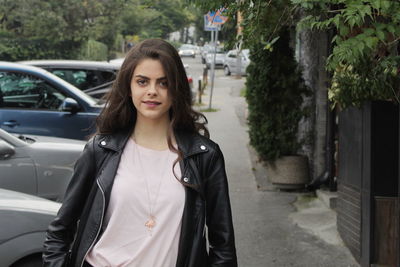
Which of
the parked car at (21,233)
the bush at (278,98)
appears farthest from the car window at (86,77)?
the parked car at (21,233)

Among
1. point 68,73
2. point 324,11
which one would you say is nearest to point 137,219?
point 324,11

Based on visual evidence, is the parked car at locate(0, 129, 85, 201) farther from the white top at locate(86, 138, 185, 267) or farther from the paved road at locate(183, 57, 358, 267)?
the white top at locate(86, 138, 185, 267)

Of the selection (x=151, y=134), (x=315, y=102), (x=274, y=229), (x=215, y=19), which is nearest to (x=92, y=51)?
(x=215, y=19)

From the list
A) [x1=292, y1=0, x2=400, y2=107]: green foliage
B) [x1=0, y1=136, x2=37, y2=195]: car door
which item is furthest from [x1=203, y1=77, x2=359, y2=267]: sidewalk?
[x1=0, y1=136, x2=37, y2=195]: car door

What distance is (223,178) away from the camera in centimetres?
271

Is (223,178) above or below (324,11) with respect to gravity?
below

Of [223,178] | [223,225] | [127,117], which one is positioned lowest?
[223,225]

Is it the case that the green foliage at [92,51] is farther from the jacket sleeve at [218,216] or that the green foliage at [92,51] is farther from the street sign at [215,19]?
the jacket sleeve at [218,216]

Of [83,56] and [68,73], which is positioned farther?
[83,56]

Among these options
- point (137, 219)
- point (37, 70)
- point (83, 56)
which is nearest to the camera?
point (137, 219)

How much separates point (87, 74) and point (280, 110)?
163 inches

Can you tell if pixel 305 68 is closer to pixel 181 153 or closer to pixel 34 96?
pixel 34 96

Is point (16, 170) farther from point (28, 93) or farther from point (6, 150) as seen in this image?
point (28, 93)

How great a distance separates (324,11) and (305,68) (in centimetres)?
628
